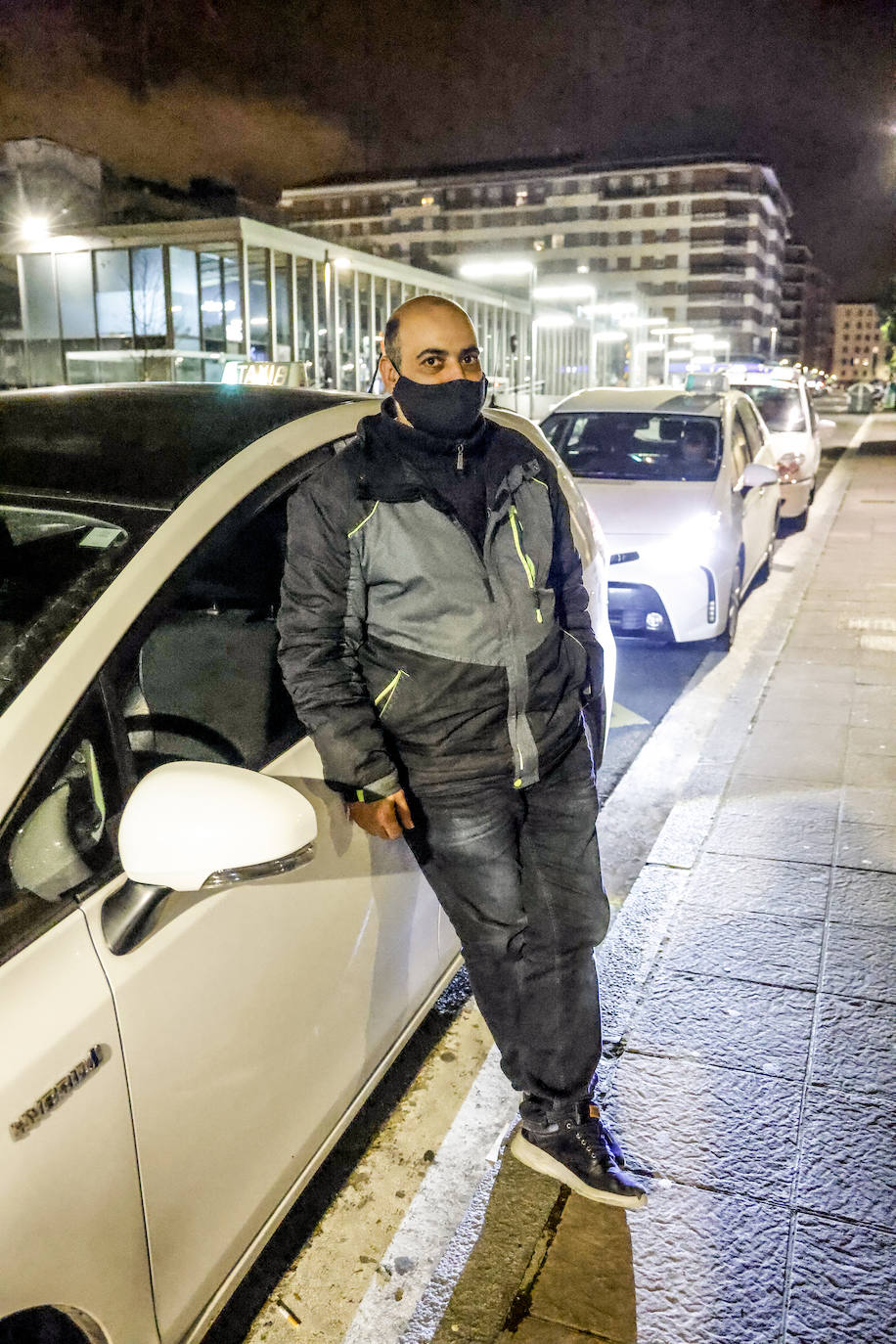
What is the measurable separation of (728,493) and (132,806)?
6900mm

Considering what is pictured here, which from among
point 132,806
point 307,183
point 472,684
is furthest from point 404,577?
point 307,183

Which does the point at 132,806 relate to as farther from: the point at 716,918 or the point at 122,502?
the point at 716,918

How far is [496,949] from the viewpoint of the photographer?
8.27ft

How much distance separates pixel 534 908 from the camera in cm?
253

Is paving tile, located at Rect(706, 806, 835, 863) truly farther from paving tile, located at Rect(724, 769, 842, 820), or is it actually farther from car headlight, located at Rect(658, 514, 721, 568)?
car headlight, located at Rect(658, 514, 721, 568)

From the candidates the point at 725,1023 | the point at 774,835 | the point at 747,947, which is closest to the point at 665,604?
the point at 774,835

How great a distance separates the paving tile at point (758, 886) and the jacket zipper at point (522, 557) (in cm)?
207

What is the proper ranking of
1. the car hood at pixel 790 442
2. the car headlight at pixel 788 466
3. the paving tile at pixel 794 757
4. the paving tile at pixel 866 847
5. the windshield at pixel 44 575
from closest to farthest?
the windshield at pixel 44 575 → the paving tile at pixel 866 847 → the paving tile at pixel 794 757 → the car headlight at pixel 788 466 → the car hood at pixel 790 442

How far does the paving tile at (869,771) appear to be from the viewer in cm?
529

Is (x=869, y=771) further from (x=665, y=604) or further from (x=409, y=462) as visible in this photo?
(x=409, y=462)

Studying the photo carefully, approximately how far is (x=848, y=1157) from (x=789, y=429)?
14301 mm

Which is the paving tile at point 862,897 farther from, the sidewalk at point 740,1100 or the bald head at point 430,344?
the bald head at point 430,344

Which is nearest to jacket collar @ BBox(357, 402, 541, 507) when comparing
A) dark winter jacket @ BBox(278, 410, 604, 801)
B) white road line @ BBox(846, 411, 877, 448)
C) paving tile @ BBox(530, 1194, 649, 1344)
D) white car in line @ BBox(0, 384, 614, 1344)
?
dark winter jacket @ BBox(278, 410, 604, 801)

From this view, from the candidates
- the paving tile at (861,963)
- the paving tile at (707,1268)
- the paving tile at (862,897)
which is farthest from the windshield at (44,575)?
the paving tile at (862,897)
